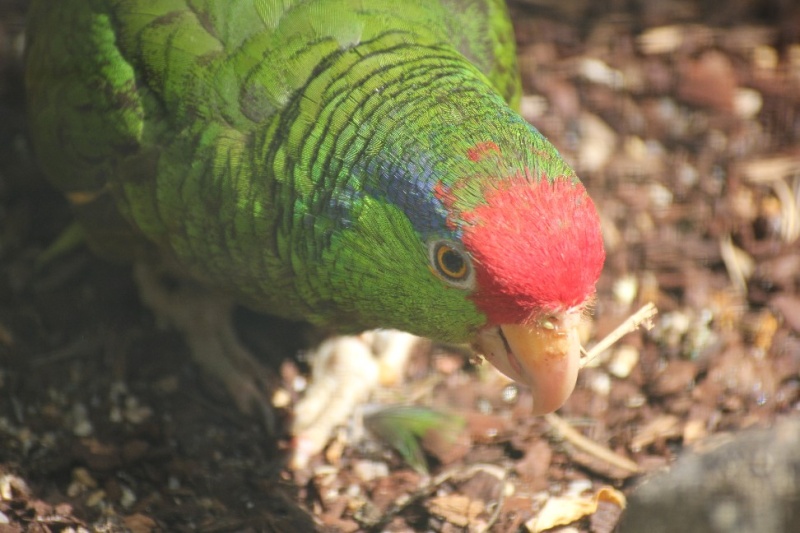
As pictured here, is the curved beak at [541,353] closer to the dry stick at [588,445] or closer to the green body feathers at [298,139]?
the green body feathers at [298,139]

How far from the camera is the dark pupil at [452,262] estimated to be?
2.35 meters

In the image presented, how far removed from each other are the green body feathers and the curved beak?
0.09 metres

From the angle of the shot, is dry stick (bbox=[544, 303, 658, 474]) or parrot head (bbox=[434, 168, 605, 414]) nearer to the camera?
parrot head (bbox=[434, 168, 605, 414])

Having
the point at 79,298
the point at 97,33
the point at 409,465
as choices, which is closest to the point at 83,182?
the point at 97,33

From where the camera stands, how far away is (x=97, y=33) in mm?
3035

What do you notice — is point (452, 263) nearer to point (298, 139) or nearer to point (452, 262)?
point (452, 262)

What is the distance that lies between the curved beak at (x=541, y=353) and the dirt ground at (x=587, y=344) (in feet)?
1.20

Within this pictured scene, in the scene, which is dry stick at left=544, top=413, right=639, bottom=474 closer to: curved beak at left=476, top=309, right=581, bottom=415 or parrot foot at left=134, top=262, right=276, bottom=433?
curved beak at left=476, top=309, right=581, bottom=415

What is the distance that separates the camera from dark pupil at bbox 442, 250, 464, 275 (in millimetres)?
2350

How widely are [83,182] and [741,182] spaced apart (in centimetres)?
273

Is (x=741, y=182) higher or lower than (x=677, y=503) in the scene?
higher

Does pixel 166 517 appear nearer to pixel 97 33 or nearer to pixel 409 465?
pixel 409 465

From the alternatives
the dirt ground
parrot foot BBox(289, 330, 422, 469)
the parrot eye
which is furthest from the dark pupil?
parrot foot BBox(289, 330, 422, 469)

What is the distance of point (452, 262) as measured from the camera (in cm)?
237
